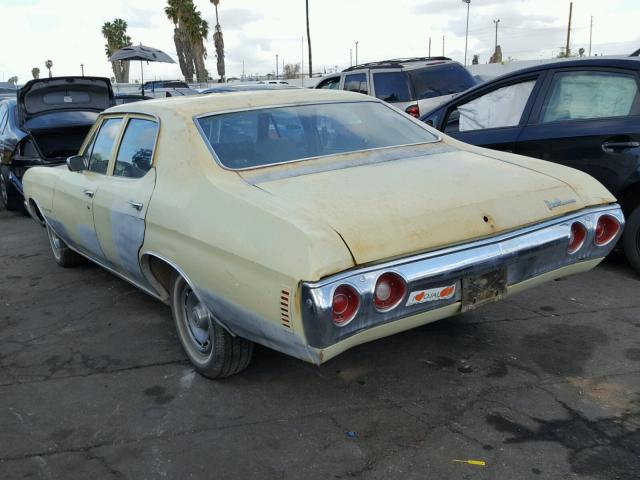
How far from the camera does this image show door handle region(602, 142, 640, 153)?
184 inches

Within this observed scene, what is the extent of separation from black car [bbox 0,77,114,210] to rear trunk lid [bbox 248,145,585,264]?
580 centimetres

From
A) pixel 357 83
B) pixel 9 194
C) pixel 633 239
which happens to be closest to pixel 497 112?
pixel 633 239

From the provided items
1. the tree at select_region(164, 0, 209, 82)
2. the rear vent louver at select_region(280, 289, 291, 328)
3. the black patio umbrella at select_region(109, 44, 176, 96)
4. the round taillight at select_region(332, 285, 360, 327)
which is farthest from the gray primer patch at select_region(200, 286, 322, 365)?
the tree at select_region(164, 0, 209, 82)

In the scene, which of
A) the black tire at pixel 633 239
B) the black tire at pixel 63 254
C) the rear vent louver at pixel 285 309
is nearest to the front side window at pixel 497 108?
the black tire at pixel 633 239

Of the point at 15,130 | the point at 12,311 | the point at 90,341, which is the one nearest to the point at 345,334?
the point at 90,341

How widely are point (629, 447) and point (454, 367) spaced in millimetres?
1053

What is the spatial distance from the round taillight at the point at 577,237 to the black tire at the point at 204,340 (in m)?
1.77

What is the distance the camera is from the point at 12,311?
16.3 ft

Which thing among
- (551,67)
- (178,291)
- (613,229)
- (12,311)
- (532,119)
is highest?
(551,67)

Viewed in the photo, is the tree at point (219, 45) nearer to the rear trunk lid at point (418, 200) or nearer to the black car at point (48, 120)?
the black car at point (48, 120)

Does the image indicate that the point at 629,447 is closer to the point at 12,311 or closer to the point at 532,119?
the point at 532,119

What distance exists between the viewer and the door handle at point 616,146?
4.67 m

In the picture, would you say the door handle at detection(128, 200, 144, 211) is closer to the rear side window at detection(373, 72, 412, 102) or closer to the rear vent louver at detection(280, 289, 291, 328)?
the rear vent louver at detection(280, 289, 291, 328)

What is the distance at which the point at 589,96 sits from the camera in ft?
16.4
